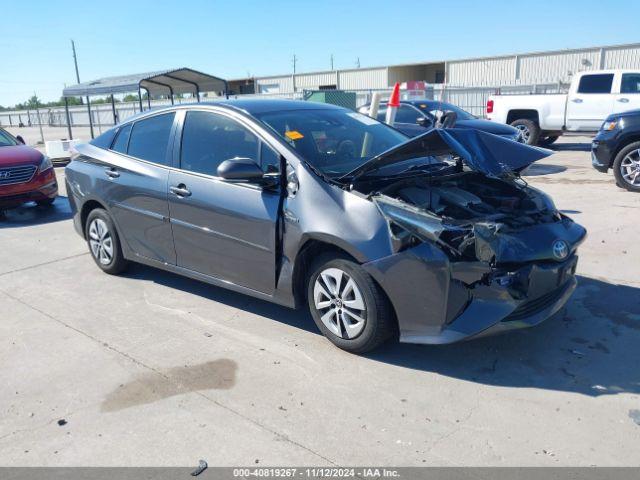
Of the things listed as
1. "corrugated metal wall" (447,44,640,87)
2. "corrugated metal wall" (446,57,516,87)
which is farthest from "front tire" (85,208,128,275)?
"corrugated metal wall" (446,57,516,87)

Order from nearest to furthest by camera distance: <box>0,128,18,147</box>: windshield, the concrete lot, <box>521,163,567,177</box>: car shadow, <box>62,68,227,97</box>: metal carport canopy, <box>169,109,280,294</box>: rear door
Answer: the concrete lot, <box>169,109,280,294</box>: rear door, <box>0,128,18,147</box>: windshield, <box>521,163,567,177</box>: car shadow, <box>62,68,227,97</box>: metal carport canopy

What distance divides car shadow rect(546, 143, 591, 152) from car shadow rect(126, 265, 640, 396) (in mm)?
13430

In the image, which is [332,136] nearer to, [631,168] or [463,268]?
[463,268]

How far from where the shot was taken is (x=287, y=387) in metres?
3.62

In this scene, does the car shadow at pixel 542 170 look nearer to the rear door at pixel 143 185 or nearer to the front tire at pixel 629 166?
the front tire at pixel 629 166

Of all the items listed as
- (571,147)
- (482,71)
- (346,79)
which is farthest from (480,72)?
(571,147)

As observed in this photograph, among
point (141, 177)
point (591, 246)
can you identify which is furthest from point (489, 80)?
point (141, 177)

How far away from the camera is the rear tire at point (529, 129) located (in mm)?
15711

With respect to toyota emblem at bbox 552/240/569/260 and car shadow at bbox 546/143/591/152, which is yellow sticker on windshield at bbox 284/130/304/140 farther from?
car shadow at bbox 546/143/591/152

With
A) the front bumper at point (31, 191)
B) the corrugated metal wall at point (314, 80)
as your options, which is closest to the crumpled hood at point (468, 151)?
the front bumper at point (31, 191)

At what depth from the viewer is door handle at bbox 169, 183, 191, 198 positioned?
472 cm

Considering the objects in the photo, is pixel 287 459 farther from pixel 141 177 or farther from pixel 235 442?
pixel 141 177

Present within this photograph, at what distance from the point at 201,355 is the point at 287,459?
1414mm

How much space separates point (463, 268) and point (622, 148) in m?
7.54
